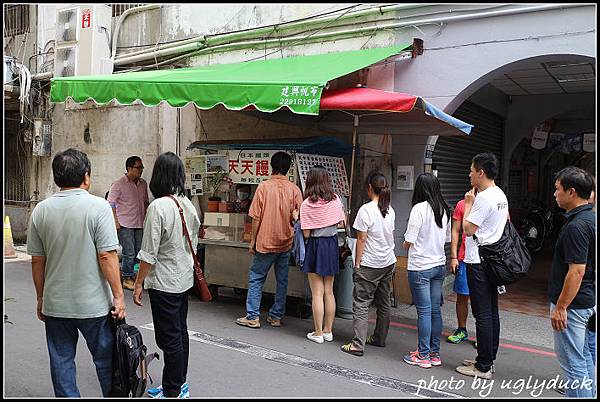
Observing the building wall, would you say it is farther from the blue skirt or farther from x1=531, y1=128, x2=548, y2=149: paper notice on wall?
the blue skirt

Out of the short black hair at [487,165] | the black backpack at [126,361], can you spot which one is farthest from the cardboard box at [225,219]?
the black backpack at [126,361]

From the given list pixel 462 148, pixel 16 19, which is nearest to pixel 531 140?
pixel 462 148

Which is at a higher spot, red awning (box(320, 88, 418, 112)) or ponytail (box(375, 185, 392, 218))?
red awning (box(320, 88, 418, 112))

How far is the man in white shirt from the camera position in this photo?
4.49m

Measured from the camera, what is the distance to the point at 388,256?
5184mm

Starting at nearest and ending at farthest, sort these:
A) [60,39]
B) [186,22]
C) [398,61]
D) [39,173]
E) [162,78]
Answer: [162,78], [398,61], [186,22], [60,39], [39,173]

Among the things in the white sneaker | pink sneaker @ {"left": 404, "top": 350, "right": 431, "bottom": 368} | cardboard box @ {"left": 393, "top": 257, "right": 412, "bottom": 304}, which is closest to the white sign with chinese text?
the white sneaker

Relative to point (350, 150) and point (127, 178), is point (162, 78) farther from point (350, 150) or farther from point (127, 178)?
point (350, 150)

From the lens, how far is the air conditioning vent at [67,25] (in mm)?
10281

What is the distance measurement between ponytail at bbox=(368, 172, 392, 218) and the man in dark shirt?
1.76 m

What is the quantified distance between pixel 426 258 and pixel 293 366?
1516 millimetres

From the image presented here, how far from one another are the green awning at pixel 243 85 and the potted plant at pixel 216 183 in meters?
1.25

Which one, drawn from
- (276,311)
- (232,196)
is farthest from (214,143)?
(276,311)

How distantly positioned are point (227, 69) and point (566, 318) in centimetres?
561
